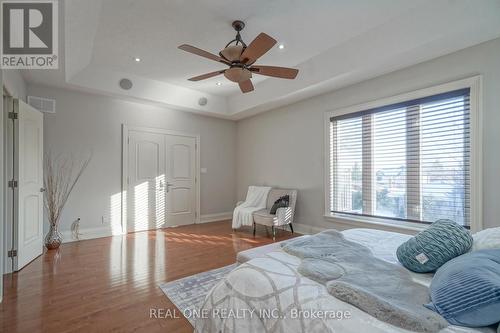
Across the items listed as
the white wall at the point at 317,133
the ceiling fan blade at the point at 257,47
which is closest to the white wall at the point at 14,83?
the ceiling fan blade at the point at 257,47

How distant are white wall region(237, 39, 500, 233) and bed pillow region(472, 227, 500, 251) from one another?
1.47 meters

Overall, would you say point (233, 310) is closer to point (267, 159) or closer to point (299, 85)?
point (299, 85)

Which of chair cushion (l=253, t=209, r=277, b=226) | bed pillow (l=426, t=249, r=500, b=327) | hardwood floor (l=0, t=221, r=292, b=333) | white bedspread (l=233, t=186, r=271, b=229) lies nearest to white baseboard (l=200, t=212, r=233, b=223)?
white bedspread (l=233, t=186, r=271, b=229)

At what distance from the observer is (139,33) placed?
9.98 ft

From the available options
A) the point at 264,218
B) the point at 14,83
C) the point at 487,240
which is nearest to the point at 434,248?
the point at 487,240

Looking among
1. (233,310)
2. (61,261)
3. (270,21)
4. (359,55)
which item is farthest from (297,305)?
(61,261)

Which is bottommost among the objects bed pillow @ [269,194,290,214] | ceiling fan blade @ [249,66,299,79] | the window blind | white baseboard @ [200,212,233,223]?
white baseboard @ [200,212,233,223]

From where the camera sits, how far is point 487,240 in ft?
4.79

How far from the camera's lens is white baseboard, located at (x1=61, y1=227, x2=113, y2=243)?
4125 millimetres

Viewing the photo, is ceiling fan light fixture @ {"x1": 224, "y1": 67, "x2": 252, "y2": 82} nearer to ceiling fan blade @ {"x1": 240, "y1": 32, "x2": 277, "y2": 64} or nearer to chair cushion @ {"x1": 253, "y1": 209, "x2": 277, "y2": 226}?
ceiling fan blade @ {"x1": 240, "y1": 32, "x2": 277, "y2": 64}

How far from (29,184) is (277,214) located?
144 inches

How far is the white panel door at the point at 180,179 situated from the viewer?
17.5 ft

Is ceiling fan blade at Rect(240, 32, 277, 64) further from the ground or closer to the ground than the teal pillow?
further from the ground

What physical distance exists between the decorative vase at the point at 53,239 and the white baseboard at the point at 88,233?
0.80 ft
